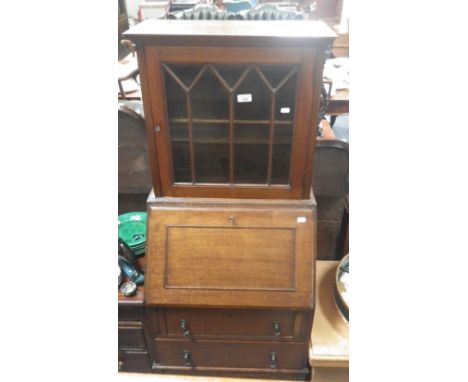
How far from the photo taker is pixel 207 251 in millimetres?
1168

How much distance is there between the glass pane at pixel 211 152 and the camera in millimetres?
1076

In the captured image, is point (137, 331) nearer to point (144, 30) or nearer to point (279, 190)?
point (279, 190)

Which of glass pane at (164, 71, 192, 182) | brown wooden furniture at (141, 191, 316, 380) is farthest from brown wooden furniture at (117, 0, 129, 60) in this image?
brown wooden furniture at (141, 191, 316, 380)

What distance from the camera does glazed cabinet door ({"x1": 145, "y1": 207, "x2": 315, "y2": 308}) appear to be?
3.75ft

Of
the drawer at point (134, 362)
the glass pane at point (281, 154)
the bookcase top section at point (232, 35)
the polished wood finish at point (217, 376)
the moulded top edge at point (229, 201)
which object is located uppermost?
the bookcase top section at point (232, 35)

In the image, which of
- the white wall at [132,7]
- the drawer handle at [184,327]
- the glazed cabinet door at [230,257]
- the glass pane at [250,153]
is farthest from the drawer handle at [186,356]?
the white wall at [132,7]

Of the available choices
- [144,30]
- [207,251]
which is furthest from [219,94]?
[207,251]

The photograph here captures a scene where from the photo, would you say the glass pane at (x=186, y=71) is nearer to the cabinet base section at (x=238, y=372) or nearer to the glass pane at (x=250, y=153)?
the glass pane at (x=250, y=153)

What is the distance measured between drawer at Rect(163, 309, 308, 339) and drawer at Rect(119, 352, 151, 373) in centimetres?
20

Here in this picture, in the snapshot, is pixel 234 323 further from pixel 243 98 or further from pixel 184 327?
pixel 243 98

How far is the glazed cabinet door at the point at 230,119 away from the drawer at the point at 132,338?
532 mm

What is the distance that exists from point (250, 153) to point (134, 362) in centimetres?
97

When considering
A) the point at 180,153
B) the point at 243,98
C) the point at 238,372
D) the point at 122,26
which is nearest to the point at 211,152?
the point at 180,153

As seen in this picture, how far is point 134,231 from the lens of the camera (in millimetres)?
1449
